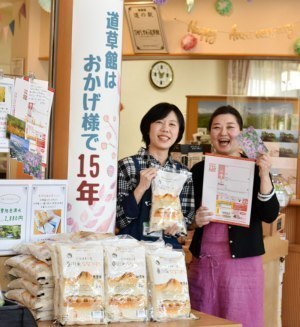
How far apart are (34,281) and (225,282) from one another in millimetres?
1195

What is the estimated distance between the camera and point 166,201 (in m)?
2.92

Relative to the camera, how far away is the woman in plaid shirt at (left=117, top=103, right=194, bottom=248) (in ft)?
9.66

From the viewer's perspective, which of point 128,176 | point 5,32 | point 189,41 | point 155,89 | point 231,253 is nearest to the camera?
point 128,176

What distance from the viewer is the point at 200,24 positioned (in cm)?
700

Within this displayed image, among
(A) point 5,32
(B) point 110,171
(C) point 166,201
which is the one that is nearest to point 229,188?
Answer: (C) point 166,201

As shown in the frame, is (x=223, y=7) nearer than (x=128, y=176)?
No

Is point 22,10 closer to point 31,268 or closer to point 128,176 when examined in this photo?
point 128,176

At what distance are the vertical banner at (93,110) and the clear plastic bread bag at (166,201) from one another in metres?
0.21

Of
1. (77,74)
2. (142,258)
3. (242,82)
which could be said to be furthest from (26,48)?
(242,82)

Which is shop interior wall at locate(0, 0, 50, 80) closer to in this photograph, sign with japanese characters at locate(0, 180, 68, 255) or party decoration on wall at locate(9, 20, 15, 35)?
party decoration on wall at locate(9, 20, 15, 35)

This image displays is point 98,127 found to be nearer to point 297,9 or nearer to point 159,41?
point 159,41

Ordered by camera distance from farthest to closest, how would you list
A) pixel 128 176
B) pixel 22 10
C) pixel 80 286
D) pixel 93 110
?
pixel 22 10, pixel 128 176, pixel 93 110, pixel 80 286

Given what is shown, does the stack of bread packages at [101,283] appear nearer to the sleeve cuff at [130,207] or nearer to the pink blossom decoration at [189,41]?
the sleeve cuff at [130,207]

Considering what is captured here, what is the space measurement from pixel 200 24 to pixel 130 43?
0.82 meters
